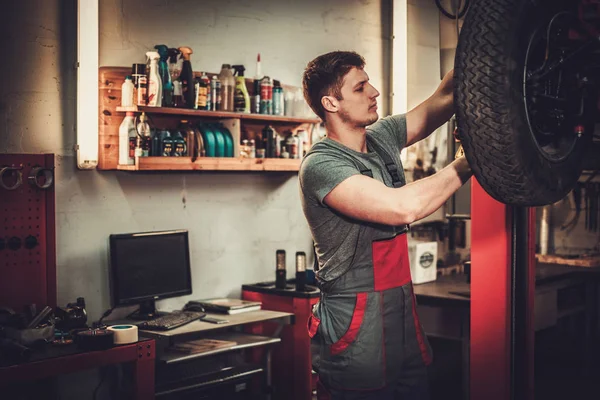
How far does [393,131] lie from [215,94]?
1747 millimetres

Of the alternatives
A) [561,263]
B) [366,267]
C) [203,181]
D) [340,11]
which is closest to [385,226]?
[366,267]

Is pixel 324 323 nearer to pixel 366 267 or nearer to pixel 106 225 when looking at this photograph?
pixel 366 267

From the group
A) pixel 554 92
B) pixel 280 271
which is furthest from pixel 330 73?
pixel 280 271

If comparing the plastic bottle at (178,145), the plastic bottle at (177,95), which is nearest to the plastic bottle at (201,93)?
the plastic bottle at (177,95)

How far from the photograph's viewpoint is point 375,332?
7.79 feet

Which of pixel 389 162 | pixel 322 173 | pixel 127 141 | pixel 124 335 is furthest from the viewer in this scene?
pixel 127 141

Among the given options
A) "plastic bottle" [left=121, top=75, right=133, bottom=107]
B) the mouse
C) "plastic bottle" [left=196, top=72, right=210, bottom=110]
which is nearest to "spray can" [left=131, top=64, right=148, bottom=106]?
"plastic bottle" [left=121, top=75, right=133, bottom=107]

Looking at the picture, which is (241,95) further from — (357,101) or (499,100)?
(499,100)

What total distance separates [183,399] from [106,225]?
39.3 inches

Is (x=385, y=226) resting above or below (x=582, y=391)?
above

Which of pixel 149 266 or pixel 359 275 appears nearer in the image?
pixel 359 275

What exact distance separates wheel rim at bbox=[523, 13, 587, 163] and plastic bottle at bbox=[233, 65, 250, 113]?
242 cm

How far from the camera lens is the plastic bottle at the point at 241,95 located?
4.32 m

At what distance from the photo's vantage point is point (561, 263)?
19.4 ft
